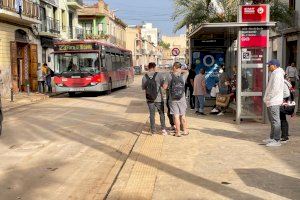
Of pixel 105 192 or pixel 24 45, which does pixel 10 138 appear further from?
pixel 24 45

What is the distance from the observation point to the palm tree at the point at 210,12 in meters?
23.8

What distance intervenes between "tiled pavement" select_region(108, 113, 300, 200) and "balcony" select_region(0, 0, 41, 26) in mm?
18295

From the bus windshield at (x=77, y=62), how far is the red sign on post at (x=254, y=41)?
46.3 feet

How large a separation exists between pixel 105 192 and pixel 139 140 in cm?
382

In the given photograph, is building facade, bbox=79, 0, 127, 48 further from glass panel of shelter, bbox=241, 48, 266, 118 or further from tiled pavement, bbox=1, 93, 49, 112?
glass panel of shelter, bbox=241, 48, 266, 118

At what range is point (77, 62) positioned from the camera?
25703 millimetres

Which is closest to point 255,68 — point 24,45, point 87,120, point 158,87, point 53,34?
point 158,87

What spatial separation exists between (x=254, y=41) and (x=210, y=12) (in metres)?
12.1

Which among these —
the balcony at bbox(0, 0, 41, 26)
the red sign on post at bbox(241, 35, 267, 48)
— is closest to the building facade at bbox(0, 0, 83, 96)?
the balcony at bbox(0, 0, 41, 26)

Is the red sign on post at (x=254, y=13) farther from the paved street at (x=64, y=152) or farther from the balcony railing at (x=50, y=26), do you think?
the balcony railing at (x=50, y=26)

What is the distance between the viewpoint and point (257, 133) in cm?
1102

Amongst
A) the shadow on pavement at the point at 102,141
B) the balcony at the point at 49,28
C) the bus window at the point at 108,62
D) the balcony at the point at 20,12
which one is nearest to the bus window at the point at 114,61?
the bus window at the point at 108,62

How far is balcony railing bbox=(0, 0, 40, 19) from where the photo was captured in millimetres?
26513

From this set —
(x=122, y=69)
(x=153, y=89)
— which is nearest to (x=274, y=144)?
(x=153, y=89)
